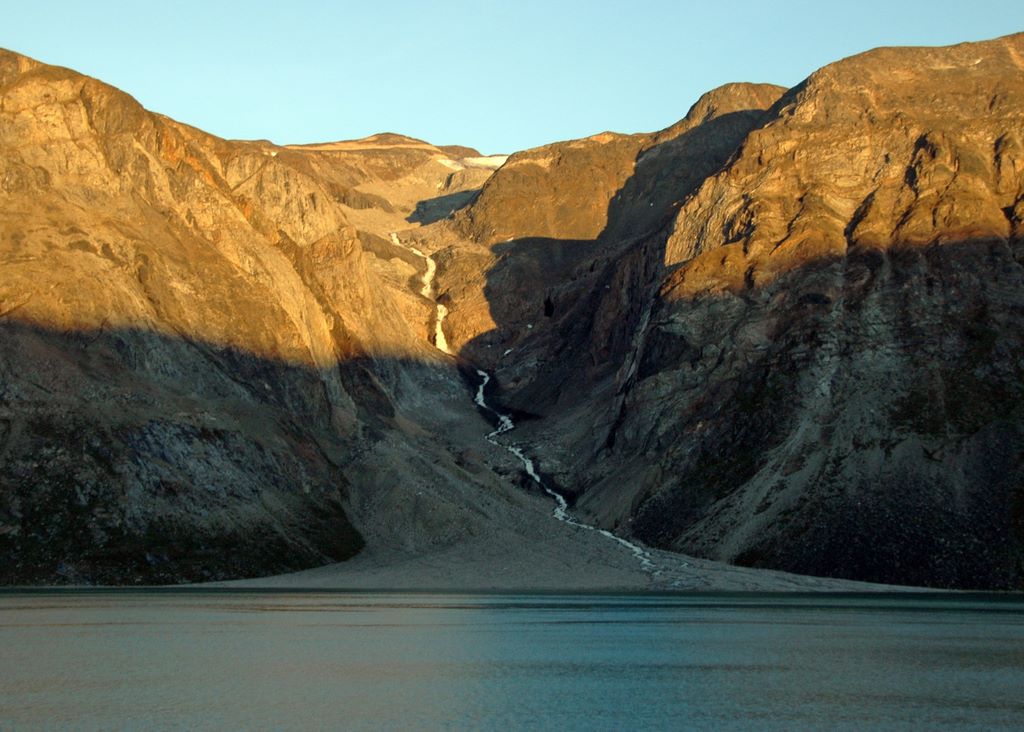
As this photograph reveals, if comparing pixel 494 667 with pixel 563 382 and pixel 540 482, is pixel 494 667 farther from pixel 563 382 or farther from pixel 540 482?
pixel 563 382

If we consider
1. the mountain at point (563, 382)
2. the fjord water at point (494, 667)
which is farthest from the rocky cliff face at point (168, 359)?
the fjord water at point (494, 667)

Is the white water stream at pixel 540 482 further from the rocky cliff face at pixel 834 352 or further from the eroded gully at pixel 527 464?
the rocky cliff face at pixel 834 352

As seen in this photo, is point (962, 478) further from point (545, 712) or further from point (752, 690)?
point (545, 712)

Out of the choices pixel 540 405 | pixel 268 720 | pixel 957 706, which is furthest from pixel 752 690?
pixel 540 405

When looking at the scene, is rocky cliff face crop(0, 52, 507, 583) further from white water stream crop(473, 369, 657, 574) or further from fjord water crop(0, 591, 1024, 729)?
fjord water crop(0, 591, 1024, 729)

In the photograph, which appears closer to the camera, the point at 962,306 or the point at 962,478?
the point at 962,478

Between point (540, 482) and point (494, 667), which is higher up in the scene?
point (494, 667)

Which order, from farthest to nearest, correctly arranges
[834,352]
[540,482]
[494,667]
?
[540,482], [834,352], [494,667]

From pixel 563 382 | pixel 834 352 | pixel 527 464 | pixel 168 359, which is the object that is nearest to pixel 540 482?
pixel 527 464
